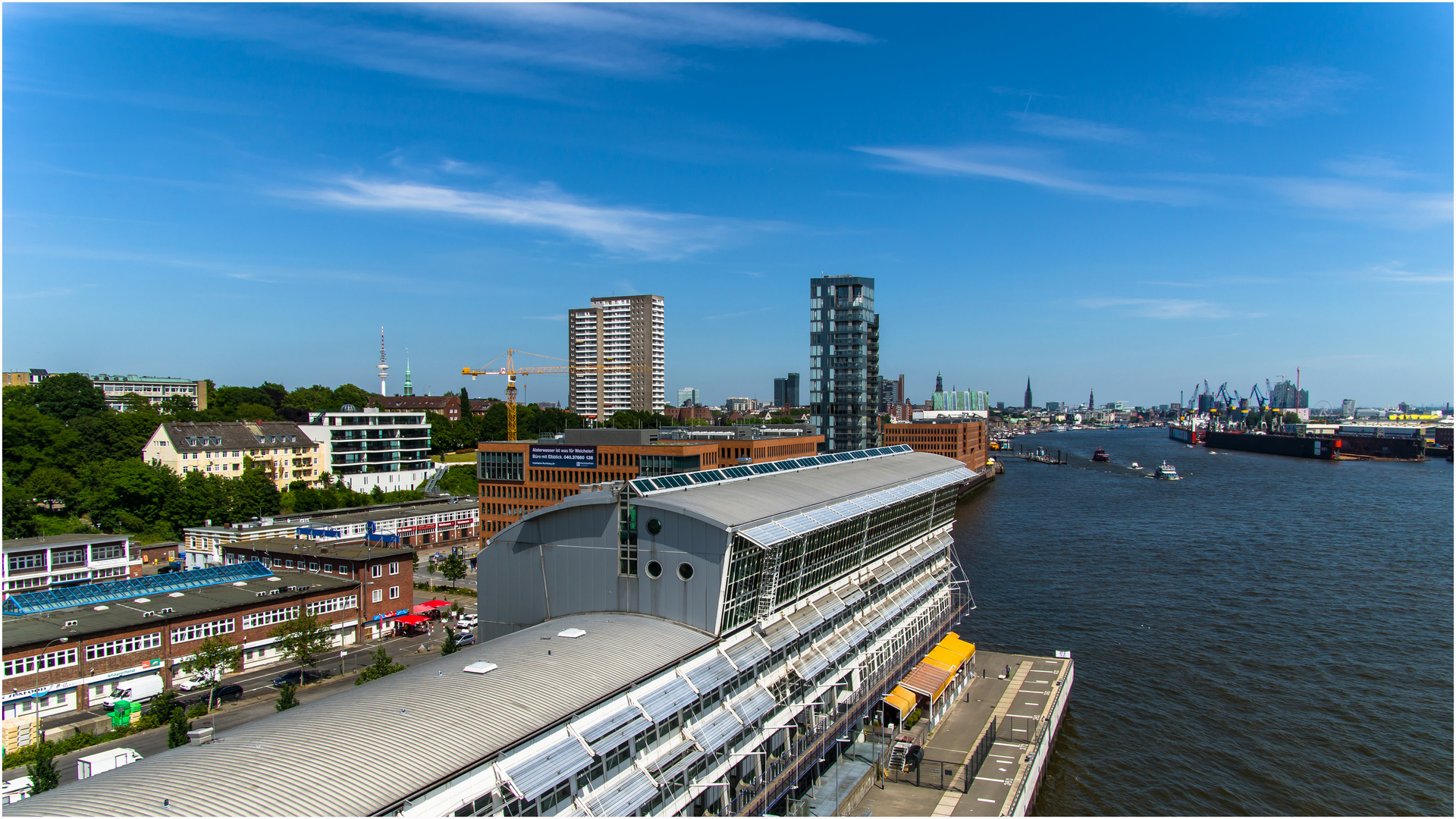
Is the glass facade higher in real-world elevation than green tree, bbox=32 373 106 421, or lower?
lower

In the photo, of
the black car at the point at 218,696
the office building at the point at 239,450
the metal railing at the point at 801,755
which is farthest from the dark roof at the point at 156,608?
the office building at the point at 239,450

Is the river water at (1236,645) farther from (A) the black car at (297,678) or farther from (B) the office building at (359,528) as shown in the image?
(B) the office building at (359,528)

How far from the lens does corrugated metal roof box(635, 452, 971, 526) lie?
71.8 feet

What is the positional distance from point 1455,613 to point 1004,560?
25587mm

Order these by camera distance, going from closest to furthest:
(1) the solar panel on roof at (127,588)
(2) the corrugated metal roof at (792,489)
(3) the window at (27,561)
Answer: (2) the corrugated metal roof at (792,489) → (1) the solar panel on roof at (127,588) → (3) the window at (27,561)

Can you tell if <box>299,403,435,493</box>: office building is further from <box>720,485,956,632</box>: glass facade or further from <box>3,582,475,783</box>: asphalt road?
<box>720,485,956,632</box>: glass facade

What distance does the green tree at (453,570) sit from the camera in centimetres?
5262

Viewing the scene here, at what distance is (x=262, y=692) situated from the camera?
108 ft

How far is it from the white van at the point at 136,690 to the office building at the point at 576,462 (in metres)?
29.3

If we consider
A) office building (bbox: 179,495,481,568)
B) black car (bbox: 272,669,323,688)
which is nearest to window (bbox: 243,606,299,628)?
black car (bbox: 272,669,323,688)

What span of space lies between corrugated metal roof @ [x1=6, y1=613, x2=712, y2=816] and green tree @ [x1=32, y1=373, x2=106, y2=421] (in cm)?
10151

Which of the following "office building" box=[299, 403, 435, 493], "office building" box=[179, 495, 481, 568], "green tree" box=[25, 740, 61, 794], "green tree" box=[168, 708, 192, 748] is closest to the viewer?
"green tree" box=[25, 740, 61, 794]

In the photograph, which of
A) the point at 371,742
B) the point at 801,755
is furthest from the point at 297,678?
the point at 371,742

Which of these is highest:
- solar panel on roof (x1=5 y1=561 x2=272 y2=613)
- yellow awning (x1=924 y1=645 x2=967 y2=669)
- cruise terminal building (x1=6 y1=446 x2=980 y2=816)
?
cruise terminal building (x1=6 y1=446 x2=980 y2=816)
